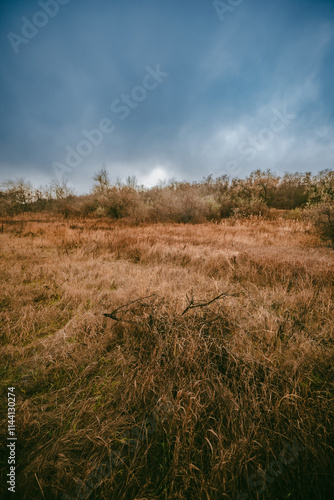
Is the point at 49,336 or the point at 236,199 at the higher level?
the point at 236,199

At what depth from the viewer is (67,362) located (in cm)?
167

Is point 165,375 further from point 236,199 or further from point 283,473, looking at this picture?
point 236,199

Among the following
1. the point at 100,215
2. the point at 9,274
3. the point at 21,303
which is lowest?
the point at 21,303

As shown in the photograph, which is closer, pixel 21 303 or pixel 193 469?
pixel 193 469

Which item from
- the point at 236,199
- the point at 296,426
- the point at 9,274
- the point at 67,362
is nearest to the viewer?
the point at 296,426

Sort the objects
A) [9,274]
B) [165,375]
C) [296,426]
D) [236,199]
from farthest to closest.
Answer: [236,199] → [9,274] → [165,375] → [296,426]

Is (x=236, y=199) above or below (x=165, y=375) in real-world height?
above

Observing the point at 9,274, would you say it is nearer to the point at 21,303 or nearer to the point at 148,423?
the point at 21,303

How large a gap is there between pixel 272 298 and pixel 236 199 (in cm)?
1858

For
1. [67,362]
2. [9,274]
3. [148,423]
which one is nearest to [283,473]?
[148,423]

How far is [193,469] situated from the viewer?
99 cm

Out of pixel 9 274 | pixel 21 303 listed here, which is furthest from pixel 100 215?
pixel 21 303

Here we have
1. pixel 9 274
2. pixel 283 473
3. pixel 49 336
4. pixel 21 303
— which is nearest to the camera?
pixel 283 473

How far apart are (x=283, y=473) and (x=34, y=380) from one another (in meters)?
1.88
